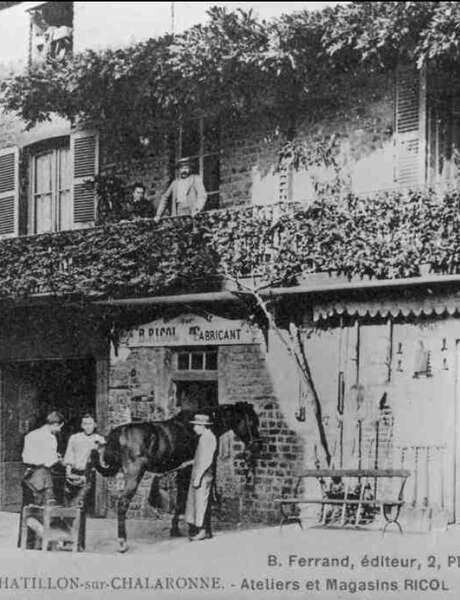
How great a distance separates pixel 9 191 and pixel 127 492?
7.78 feet

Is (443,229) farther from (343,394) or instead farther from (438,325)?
(343,394)

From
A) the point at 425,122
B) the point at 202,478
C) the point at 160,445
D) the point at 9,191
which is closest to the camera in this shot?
the point at 425,122

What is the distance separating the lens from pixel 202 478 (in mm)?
6266

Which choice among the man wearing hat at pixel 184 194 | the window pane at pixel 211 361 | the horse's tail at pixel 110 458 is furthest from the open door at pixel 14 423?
the man wearing hat at pixel 184 194

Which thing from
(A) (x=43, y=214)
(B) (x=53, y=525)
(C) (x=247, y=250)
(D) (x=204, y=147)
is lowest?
(B) (x=53, y=525)

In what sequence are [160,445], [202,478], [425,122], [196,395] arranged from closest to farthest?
[425,122] → [202,478] → [160,445] → [196,395]

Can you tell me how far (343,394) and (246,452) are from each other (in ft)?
2.62

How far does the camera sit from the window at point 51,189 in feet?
22.6

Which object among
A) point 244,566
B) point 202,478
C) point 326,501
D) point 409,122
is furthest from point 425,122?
point 244,566

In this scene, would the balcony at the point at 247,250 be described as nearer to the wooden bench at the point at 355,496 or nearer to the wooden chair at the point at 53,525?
the wooden bench at the point at 355,496

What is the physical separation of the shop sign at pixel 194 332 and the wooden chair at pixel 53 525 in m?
1.21

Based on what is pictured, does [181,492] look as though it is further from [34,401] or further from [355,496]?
[34,401]

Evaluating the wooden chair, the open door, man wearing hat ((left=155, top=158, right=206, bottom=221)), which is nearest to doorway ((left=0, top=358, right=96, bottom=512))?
the open door

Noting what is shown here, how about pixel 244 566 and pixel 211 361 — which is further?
pixel 211 361
